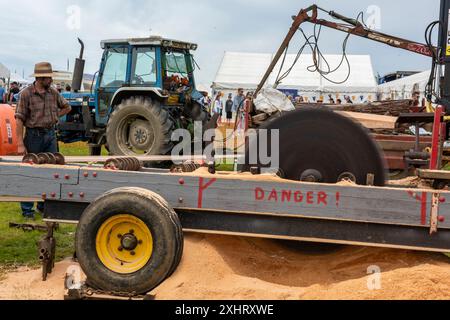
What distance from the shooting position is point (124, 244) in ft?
13.1

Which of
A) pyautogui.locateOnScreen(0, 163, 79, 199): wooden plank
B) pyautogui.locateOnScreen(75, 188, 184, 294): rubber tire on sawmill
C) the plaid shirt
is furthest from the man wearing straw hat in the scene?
pyautogui.locateOnScreen(75, 188, 184, 294): rubber tire on sawmill

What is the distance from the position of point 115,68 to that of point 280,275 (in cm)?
797

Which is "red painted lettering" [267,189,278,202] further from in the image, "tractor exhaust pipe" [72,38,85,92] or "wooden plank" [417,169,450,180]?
"tractor exhaust pipe" [72,38,85,92]

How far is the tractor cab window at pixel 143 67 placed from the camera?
35.7 feet

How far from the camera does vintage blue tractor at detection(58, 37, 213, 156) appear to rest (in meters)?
10.7

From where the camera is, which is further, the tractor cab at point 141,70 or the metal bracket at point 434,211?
the tractor cab at point 141,70

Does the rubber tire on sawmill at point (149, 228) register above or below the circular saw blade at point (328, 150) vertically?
below

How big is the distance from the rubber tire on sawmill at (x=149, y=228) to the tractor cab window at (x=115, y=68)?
293 inches

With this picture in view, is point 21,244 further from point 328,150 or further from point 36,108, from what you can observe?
point 328,150

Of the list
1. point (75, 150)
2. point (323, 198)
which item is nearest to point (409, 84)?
point (75, 150)

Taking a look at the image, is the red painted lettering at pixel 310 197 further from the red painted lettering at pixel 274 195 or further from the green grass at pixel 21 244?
the green grass at pixel 21 244

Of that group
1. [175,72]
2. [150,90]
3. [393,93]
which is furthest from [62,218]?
[393,93]

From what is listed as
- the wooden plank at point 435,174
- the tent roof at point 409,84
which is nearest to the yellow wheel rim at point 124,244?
the wooden plank at point 435,174

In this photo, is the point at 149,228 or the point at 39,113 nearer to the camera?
the point at 149,228
